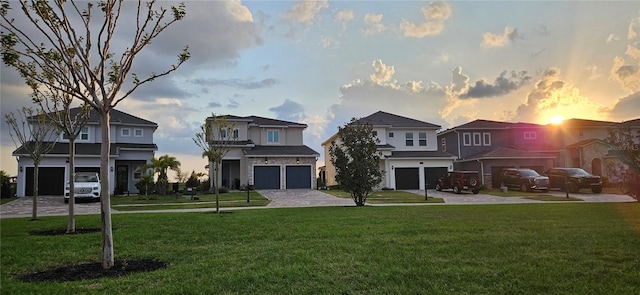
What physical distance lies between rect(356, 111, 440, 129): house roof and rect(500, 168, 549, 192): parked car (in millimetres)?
7336

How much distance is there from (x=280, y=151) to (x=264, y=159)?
163 cm

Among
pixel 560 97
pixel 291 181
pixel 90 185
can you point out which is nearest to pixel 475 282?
pixel 560 97

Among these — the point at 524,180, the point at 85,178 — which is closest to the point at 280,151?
the point at 85,178

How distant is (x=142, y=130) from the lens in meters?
32.0

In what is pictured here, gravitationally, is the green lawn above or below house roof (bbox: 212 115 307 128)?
below

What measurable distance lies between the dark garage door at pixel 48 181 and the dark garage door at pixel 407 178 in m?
25.1

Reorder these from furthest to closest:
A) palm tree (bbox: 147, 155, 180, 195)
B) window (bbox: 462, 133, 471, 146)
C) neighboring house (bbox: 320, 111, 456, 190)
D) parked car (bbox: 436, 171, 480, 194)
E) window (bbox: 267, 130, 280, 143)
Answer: window (bbox: 462, 133, 471, 146)
window (bbox: 267, 130, 280, 143)
neighboring house (bbox: 320, 111, 456, 190)
parked car (bbox: 436, 171, 480, 194)
palm tree (bbox: 147, 155, 180, 195)

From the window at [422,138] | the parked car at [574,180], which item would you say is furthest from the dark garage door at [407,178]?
the parked car at [574,180]

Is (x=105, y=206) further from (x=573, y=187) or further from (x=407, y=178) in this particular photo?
(x=573, y=187)

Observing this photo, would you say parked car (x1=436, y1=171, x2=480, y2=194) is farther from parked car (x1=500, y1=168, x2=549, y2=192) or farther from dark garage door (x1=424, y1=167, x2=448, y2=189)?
dark garage door (x1=424, y1=167, x2=448, y2=189)

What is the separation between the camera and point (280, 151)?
33688 millimetres

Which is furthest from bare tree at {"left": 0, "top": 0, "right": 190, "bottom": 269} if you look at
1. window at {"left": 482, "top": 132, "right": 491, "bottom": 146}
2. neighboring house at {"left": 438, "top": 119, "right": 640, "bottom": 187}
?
window at {"left": 482, "top": 132, "right": 491, "bottom": 146}

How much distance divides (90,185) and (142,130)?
9.51 meters

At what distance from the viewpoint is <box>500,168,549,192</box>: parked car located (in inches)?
1100
